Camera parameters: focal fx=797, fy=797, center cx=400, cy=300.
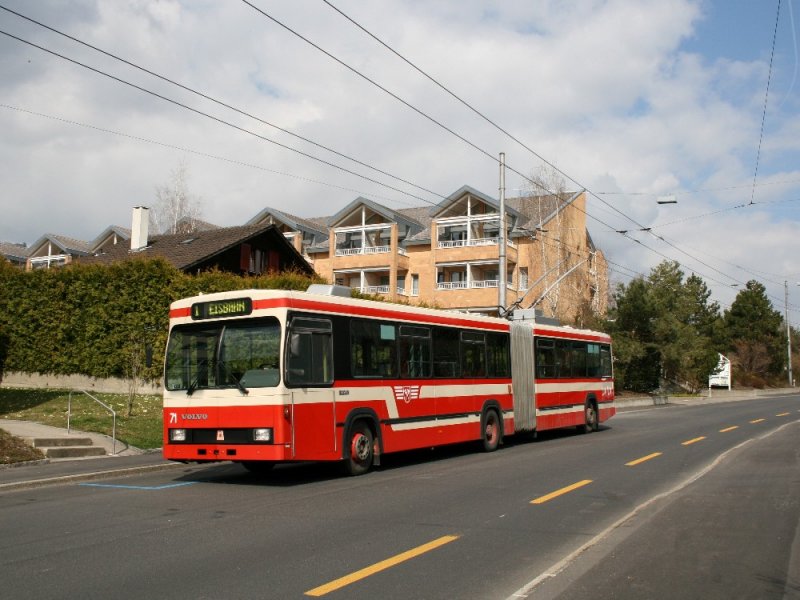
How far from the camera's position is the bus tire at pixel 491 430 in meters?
17.6

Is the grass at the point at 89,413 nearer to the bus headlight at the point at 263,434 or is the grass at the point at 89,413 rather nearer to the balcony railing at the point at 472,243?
the bus headlight at the point at 263,434

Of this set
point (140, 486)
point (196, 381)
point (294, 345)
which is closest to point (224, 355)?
point (196, 381)

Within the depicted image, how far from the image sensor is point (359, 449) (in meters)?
13.4

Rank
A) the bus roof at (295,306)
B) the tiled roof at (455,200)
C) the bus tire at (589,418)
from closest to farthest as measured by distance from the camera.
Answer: the bus roof at (295,306)
the bus tire at (589,418)
the tiled roof at (455,200)

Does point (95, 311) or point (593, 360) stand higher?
point (95, 311)

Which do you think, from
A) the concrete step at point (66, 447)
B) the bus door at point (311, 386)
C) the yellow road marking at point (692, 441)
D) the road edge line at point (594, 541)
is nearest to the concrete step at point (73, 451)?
the concrete step at point (66, 447)

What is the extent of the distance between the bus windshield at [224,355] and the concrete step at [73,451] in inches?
155

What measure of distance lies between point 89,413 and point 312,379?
11.3m

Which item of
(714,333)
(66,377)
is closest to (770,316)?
(714,333)

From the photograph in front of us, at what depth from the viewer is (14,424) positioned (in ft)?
60.6

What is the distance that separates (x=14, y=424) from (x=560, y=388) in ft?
44.9

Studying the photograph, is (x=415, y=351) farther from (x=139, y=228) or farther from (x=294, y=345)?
(x=139, y=228)

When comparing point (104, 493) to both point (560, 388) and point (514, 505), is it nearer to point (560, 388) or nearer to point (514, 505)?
point (514, 505)

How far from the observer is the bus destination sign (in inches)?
491
